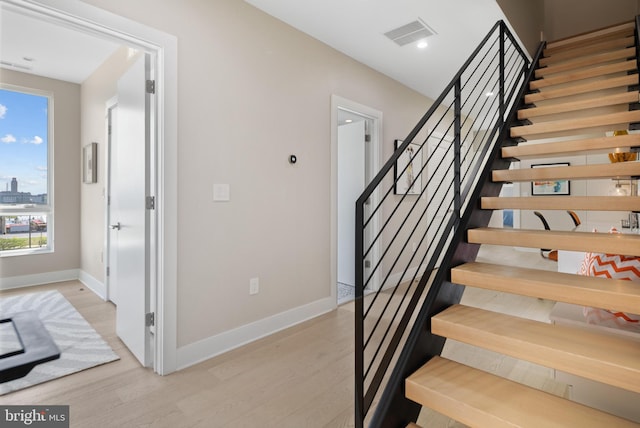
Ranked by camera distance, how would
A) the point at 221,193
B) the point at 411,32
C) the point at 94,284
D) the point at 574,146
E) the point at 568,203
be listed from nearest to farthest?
the point at 568,203
the point at 574,146
the point at 221,193
the point at 411,32
the point at 94,284

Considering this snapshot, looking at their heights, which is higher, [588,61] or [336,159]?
[588,61]

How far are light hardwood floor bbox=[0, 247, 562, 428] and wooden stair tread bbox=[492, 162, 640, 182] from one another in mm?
1254

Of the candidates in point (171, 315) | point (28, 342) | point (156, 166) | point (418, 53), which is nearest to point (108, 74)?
point (156, 166)

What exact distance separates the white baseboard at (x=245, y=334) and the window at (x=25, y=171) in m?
3.46

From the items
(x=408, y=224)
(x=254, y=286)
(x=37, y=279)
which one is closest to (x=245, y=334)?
(x=254, y=286)

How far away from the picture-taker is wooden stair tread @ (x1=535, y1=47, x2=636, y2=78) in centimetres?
319

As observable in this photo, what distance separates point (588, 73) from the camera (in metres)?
3.13

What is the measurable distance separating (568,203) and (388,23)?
2.03 metres

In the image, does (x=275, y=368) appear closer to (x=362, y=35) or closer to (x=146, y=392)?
(x=146, y=392)

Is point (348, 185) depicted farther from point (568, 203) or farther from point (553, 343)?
point (553, 343)

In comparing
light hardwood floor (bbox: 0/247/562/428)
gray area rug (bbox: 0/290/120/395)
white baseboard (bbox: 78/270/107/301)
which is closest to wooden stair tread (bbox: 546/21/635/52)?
light hardwood floor (bbox: 0/247/562/428)

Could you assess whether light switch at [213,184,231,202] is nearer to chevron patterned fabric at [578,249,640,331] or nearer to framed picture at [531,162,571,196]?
chevron patterned fabric at [578,249,640,331]

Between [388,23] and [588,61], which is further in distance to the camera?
[588,61]

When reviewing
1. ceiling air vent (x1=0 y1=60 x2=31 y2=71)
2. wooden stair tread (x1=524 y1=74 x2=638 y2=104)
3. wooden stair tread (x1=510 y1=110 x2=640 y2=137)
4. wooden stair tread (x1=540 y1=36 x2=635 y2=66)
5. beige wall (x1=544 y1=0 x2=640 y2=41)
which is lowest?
wooden stair tread (x1=510 y1=110 x2=640 y2=137)
